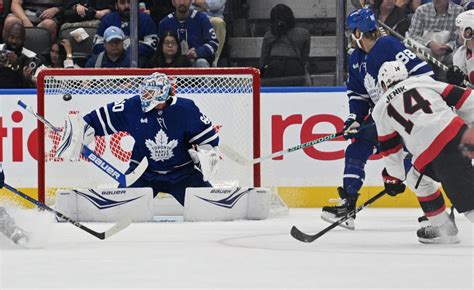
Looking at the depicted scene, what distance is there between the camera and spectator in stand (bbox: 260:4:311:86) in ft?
25.4

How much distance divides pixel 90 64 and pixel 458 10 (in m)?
2.30

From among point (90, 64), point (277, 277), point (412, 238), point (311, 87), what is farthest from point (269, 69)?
point (277, 277)

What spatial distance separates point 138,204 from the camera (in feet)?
22.6

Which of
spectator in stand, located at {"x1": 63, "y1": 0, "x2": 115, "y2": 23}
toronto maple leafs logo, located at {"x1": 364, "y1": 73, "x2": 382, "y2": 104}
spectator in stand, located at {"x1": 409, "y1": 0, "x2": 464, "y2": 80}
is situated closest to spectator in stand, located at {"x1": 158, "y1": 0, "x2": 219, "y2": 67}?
spectator in stand, located at {"x1": 63, "y1": 0, "x2": 115, "y2": 23}

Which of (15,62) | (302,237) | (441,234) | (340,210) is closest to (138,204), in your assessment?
(340,210)

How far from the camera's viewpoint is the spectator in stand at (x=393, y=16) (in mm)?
7766

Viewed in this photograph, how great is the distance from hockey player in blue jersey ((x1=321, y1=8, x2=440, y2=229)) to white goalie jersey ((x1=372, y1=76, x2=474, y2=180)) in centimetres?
91

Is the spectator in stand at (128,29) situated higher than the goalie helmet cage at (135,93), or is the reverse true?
the spectator in stand at (128,29)

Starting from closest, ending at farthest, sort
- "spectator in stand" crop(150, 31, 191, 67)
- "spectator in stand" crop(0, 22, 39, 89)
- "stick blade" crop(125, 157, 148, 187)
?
"stick blade" crop(125, 157, 148, 187) < "spectator in stand" crop(150, 31, 191, 67) < "spectator in stand" crop(0, 22, 39, 89)

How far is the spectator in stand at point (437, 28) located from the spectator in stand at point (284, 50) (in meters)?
0.68

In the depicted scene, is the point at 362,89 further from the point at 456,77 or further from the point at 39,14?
the point at 39,14

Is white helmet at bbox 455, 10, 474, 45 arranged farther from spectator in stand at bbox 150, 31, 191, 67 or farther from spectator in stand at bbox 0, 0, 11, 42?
spectator in stand at bbox 0, 0, 11, 42

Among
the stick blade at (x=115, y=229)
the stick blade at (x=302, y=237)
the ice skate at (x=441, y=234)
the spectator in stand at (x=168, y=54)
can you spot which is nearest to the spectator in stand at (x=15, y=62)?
the spectator in stand at (x=168, y=54)

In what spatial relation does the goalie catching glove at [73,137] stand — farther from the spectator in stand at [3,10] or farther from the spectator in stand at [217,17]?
the spectator in stand at [3,10]
